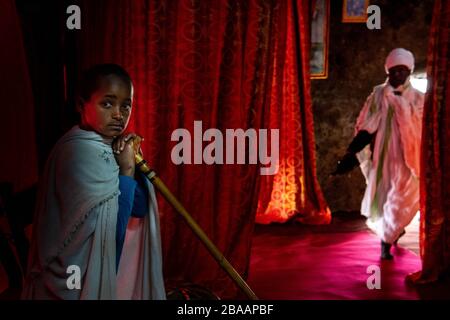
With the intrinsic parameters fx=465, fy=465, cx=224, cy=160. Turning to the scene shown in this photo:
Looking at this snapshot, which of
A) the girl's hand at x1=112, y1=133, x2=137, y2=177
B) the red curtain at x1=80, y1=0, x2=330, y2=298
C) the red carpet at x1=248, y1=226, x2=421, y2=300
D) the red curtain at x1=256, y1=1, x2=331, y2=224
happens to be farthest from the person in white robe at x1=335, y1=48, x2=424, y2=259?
the girl's hand at x1=112, y1=133, x2=137, y2=177

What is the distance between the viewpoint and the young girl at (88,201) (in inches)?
58.3

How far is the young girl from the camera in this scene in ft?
4.86

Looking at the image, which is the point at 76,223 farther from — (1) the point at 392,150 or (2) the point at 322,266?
(1) the point at 392,150

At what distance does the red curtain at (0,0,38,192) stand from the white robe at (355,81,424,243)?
284cm

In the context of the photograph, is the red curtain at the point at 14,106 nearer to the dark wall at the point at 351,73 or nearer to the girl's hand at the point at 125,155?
the girl's hand at the point at 125,155

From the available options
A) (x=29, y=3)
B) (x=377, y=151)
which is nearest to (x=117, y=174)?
(x=29, y=3)

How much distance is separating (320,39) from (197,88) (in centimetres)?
350

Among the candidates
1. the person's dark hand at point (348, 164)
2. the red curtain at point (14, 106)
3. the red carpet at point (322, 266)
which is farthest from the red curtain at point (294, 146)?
the red curtain at point (14, 106)

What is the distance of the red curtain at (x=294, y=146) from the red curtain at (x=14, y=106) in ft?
9.10

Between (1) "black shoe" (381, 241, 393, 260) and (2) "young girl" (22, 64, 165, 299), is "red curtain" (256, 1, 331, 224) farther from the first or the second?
(2) "young girl" (22, 64, 165, 299)

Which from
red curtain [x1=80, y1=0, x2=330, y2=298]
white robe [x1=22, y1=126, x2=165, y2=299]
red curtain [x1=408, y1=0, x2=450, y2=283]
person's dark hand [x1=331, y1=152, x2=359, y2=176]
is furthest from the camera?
person's dark hand [x1=331, y1=152, x2=359, y2=176]

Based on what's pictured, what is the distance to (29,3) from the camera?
3.75 metres

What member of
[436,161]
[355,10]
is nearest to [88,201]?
[436,161]

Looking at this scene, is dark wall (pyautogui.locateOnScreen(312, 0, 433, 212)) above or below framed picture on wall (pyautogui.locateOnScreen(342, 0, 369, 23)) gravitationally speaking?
below
